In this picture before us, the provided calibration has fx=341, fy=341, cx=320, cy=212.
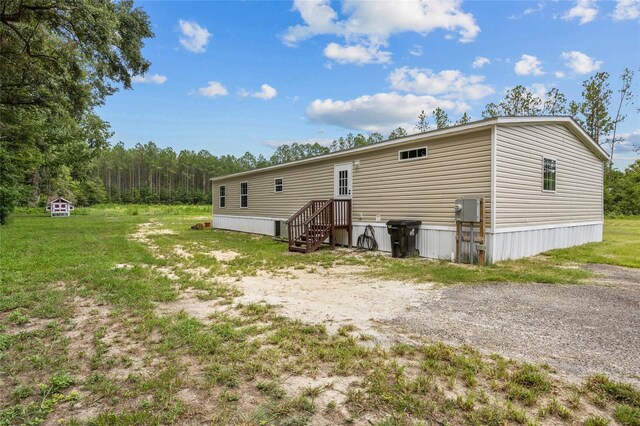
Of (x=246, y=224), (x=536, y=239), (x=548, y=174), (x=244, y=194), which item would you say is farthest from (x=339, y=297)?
(x=244, y=194)

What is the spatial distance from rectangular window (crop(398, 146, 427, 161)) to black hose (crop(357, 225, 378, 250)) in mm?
2275

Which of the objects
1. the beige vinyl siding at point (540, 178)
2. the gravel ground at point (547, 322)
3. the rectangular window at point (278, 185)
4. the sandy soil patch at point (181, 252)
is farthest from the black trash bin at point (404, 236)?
the rectangular window at point (278, 185)

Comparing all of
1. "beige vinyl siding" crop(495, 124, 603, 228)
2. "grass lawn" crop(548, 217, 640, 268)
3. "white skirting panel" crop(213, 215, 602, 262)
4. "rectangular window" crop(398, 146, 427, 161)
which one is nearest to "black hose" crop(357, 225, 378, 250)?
"white skirting panel" crop(213, 215, 602, 262)

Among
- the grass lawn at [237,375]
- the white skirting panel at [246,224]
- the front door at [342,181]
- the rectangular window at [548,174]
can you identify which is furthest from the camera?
the white skirting panel at [246,224]

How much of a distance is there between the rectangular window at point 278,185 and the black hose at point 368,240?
494cm

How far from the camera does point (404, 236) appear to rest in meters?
8.55

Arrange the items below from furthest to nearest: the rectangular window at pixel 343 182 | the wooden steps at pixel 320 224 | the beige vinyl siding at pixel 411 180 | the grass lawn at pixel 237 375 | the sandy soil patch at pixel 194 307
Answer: the rectangular window at pixel 343 182 < the wooden steps at pixel 320 224 < the beige vinyl siding at pixel 411 180 < the sandy soil patch at pixel 194 307 < the grass lawn at pixel 237 375

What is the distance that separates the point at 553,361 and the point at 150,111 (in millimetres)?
23767

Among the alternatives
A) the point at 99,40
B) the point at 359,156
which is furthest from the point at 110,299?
the point at 359,156

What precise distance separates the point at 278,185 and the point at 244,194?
312 centimetres

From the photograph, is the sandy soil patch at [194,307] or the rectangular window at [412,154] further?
the rectangular window at [412,154]

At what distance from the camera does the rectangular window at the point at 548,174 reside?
8955 mm

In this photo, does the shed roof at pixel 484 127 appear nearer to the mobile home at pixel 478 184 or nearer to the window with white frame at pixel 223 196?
the mobile home at pixel 478 184

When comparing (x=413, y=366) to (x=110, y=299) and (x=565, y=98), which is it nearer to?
(x=110, y=299)
